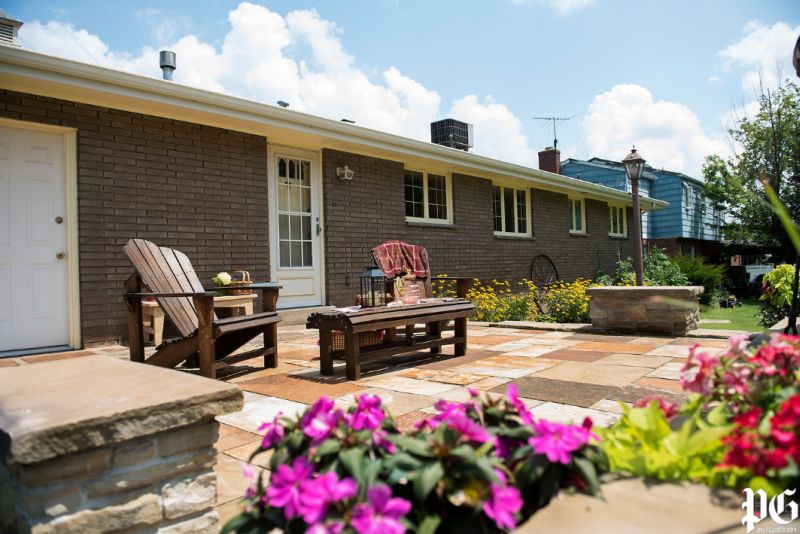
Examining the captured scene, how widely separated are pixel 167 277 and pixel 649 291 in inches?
182

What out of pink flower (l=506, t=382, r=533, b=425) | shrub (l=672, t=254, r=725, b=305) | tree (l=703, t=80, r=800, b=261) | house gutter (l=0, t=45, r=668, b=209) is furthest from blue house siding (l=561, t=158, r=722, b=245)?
pink flower (l=506, t=382, r=533, b=425)

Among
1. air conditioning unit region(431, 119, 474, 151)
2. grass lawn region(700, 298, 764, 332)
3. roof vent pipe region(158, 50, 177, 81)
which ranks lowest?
grass lawn region(700, 298, 764, 332)

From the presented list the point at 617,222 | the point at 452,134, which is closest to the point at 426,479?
the point at 452,134

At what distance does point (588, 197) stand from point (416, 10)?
25.1 feet

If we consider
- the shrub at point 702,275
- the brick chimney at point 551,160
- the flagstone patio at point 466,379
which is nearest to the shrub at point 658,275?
the shrub at point 702,275

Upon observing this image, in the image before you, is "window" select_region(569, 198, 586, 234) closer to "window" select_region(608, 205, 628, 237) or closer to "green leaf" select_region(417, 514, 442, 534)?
"window" select_region(608, 205, 628, 237)

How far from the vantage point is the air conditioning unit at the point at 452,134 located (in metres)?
12.0

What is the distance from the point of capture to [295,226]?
23.1 ft

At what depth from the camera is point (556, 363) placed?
13.4ft

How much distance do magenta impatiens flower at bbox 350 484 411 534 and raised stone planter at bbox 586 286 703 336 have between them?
16.3ft

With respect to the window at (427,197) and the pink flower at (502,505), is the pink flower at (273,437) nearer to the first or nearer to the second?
the pink flower at (502,505)

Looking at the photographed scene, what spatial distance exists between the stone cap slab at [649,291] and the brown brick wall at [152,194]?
397cm

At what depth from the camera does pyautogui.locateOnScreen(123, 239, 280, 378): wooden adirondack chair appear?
339 centimetres

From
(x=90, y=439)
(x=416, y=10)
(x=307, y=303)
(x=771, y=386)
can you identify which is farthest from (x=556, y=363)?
(x=416, y=10)
